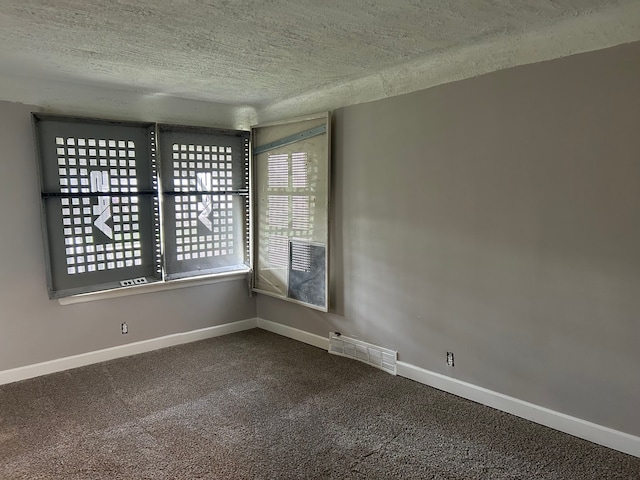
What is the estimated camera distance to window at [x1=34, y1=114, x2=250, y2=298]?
11.1 ft

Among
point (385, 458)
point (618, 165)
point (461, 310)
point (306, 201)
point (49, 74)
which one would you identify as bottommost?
point (385, 458)

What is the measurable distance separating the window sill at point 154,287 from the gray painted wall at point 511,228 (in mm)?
1425

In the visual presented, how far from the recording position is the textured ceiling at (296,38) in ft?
6.64

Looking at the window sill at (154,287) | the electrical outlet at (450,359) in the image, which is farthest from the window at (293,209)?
the electrical outlet at (450,359)

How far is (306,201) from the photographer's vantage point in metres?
3.85

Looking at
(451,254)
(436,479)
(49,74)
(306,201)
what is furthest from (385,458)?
(49,74)

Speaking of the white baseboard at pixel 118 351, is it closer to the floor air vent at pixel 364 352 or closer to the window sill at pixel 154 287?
the window sill at pixel 154 287

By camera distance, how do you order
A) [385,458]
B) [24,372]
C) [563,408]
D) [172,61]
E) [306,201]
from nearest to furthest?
1. [385,458]
2. [563,408]
3. [172,61]
4. [24,372]
5. [306,201]

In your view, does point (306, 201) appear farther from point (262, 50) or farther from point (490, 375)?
point (490, 375)

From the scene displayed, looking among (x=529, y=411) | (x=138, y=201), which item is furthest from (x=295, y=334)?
(x=529, y=411)

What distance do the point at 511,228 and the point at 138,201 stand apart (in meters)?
2.95

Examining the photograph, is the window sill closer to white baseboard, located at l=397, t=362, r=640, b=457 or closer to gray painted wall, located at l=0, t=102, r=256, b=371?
gray painted wall, located at l=0, t=102, r=256, b=371

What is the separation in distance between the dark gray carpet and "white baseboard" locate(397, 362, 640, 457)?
0.05 m

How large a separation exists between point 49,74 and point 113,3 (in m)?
1.57
